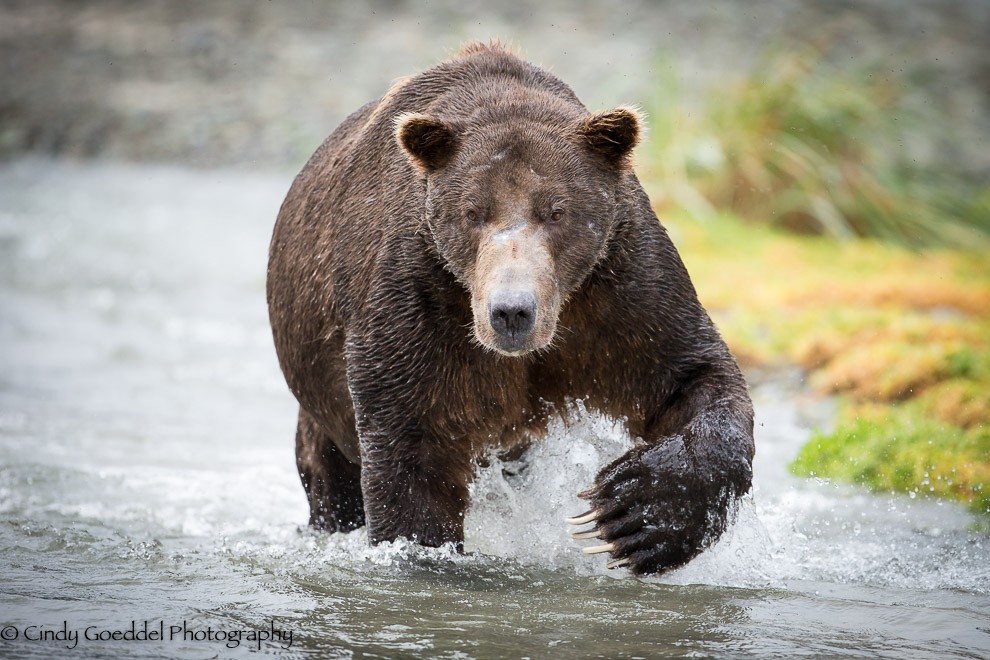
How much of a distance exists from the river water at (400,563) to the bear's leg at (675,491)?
194 mm

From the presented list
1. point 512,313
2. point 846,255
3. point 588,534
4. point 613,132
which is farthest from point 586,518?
point 846,255

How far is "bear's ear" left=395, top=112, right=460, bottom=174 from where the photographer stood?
482 cm

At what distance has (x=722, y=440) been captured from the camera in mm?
4988

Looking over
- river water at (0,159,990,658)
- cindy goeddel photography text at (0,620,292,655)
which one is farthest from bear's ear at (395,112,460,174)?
cindy goeddel photography text at (0,620,292,655)

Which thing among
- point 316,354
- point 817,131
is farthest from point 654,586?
point 817,131

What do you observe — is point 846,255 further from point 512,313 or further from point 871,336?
point 512,313

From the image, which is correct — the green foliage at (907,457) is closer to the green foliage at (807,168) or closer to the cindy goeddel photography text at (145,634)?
the cindy goeddel photography text at (145,634)

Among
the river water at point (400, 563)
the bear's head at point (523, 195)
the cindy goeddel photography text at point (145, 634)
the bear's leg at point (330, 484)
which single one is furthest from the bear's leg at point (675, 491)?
the bear's leg at point (330, 484)

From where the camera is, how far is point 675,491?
497 centimetres

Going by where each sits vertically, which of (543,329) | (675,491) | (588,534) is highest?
(543,329)

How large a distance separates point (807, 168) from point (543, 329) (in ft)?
30.8

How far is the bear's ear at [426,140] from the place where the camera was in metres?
4.82

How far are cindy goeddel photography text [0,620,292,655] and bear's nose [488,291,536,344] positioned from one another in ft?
4.00

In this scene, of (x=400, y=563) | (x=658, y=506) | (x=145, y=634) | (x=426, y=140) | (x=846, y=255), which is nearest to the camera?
(x=145, y=634)
